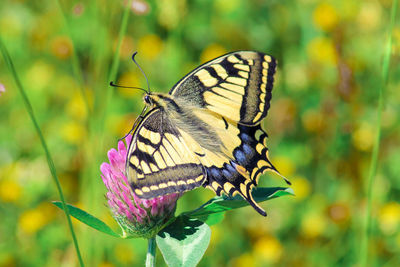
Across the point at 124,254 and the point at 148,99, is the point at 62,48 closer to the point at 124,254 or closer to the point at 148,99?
the point at 124,254

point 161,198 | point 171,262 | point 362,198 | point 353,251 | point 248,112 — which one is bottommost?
point 353,251

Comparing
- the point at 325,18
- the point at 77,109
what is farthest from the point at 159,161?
the point at 325,18

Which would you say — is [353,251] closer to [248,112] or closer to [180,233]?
[248,112]

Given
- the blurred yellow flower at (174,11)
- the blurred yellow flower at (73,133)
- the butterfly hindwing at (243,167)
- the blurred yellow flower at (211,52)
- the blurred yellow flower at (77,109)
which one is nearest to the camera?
the butterfly hindwing at (243,167)

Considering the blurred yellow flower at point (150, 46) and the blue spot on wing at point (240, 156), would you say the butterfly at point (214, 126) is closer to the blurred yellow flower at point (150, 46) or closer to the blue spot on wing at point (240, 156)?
the blue spot on wing at point (240, 156)

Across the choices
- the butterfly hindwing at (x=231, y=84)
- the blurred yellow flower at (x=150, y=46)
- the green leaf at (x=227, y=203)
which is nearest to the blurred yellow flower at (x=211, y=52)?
the blurred yellow flower at (x=150, y=46)

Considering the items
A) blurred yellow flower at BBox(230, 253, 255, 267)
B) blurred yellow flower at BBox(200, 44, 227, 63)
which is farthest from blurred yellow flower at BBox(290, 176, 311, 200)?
blurred yellow flower at BBox(200, 44, 227, 63)

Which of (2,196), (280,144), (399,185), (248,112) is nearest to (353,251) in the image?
(399,185)

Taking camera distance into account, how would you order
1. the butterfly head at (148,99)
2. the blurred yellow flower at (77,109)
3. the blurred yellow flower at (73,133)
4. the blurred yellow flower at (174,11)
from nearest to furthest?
the butterfly head at (148,99), the blurred yellow flower at (174,11), the blurred yellow flower at (73,133), the blurred yellow flower at (77,109)
